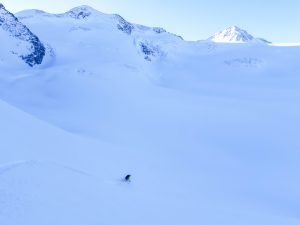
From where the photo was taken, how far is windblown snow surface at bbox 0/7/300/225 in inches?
750

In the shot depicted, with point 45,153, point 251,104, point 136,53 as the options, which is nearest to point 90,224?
point 45,153

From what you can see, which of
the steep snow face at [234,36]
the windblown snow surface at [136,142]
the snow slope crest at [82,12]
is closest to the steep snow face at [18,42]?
the windblown snow surface at [136,142]

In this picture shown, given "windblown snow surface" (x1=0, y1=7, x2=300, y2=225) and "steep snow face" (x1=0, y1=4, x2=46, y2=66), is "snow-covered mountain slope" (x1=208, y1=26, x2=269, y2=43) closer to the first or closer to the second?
"windblown snow surface" (x1=0, y1=7, x2=300, y2=225)

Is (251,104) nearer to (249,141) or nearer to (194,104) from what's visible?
(194,104)

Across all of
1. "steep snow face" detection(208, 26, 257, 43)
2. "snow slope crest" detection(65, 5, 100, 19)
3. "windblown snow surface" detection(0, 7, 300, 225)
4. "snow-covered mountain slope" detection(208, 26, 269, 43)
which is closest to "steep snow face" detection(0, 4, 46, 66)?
"windblown snow surface" detection(0, 7, 300, 225)

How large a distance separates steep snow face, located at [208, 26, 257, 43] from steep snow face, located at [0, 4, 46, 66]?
2946 inches

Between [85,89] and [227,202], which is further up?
[85,89]

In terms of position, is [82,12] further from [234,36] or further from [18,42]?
[234,36]

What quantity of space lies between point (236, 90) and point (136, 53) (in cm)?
2374

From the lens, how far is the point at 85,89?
189 ft

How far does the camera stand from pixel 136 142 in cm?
3809

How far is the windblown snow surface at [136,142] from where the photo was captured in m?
19.1

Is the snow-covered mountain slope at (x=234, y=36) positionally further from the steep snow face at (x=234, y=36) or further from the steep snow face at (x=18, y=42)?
the steep snow face at (x=18, y=42)

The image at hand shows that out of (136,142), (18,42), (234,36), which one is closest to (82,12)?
(18,42)
